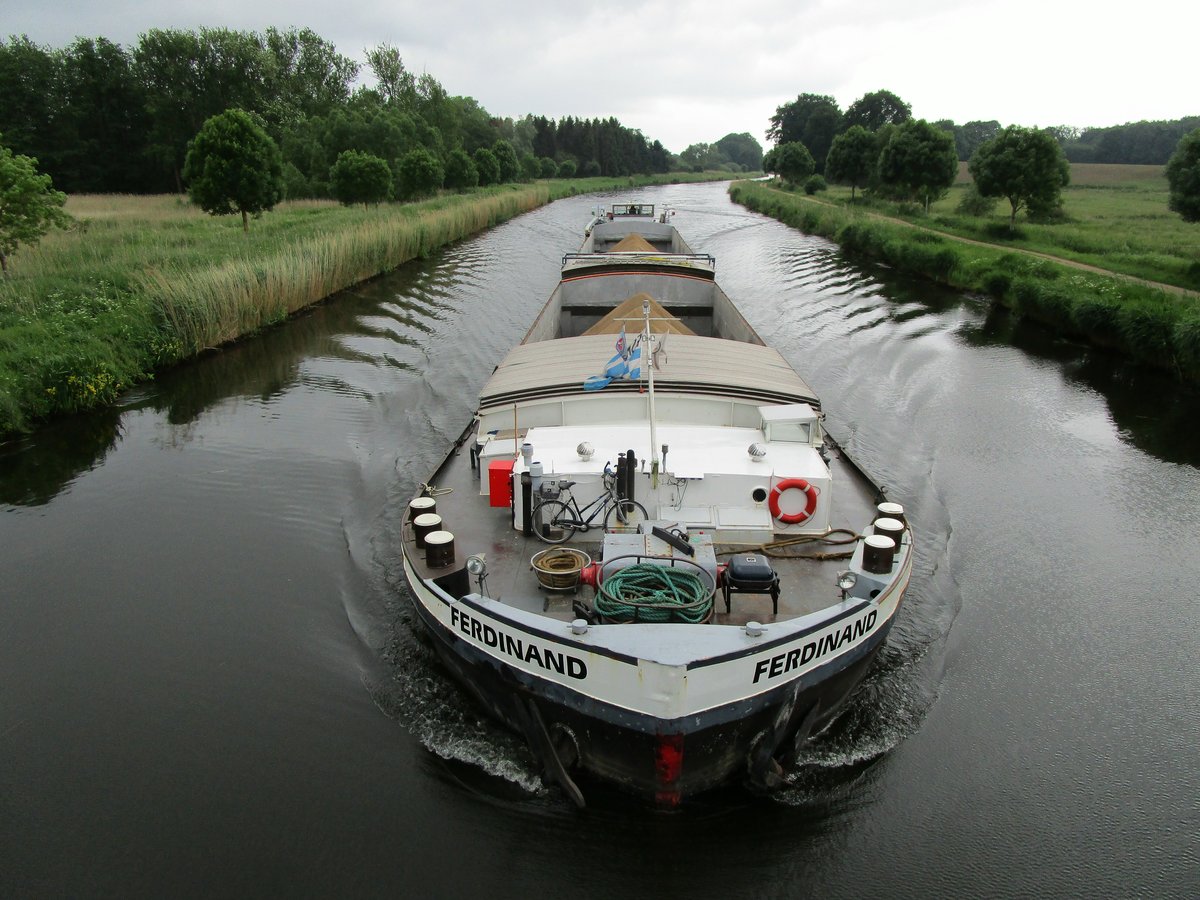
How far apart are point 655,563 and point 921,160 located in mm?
48926

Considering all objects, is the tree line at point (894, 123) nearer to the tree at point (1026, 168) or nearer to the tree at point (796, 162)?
the tree at point (796, 162)

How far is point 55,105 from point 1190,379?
72870mm

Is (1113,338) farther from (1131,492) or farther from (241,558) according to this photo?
(241,558)

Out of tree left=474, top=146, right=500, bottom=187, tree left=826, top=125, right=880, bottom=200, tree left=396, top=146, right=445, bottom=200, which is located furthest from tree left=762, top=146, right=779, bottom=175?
Answer: tree left=396, top=146, right=445, bottom=200

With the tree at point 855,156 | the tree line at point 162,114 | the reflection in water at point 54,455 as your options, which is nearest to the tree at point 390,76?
the tree line at point 162,114

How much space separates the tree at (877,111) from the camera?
103250 millimetres

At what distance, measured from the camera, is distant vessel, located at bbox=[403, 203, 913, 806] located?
22.3 ft

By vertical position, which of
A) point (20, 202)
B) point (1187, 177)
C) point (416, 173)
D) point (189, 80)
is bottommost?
point (416, 173)

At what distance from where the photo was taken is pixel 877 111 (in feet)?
344

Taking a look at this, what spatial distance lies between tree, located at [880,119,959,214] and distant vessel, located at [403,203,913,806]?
140 feet

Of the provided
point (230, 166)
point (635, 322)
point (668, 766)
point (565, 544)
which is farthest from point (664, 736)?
point (230, 166)

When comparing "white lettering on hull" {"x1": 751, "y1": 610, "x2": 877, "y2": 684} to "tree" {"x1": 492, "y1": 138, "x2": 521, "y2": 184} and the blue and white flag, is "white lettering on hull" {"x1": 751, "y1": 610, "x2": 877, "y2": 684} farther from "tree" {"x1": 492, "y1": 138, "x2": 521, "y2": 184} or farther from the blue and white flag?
"tree" {"x1": 492, "y1": 138, "x2": 521, "y2": 184}

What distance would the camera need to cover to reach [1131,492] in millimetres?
14414

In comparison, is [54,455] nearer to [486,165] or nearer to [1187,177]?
[1187,177]
